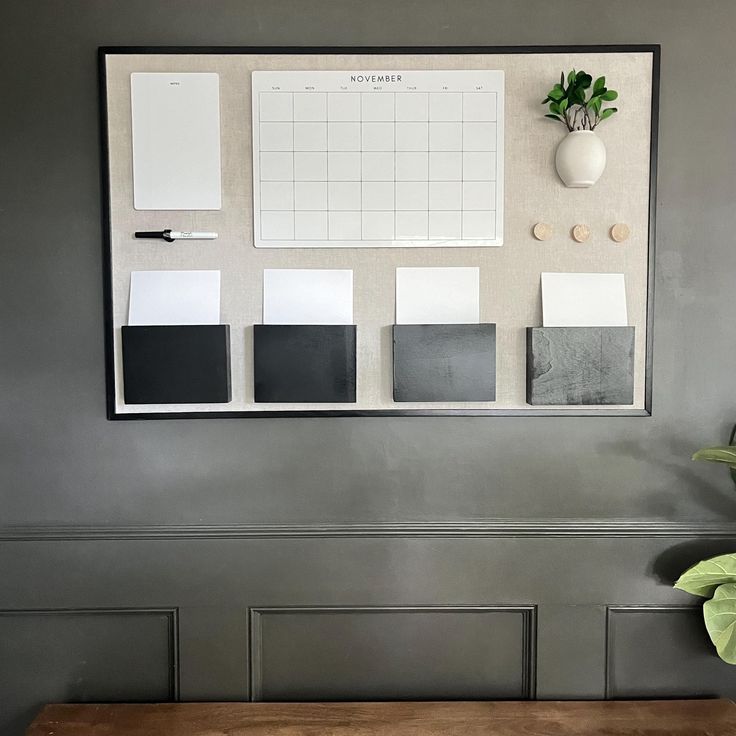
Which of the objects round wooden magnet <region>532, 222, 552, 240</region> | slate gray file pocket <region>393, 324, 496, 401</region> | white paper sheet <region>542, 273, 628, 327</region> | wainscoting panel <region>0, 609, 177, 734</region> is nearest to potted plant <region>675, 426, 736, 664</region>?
white paper sheet <region>542, 273, 628, 327</region>

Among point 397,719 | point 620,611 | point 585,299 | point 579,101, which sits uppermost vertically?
point 579,101

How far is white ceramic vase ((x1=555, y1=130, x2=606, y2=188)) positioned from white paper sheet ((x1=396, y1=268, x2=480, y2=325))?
0.34 m

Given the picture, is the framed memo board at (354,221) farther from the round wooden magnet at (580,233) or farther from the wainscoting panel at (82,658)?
the wainscoting panel at (82,658)

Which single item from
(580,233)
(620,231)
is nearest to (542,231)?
(580,233)

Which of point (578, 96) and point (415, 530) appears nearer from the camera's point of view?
point (578, 96)

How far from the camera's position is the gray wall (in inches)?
62.2

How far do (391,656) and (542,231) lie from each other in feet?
3.97

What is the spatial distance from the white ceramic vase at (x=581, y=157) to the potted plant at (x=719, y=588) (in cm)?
73

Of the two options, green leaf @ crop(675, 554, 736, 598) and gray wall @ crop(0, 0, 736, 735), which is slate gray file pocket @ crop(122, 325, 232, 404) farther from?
green leaf @ crop(675, 554, 736, 598)

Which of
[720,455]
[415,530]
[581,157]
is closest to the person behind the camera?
[720,455]

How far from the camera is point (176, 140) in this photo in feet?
5.06

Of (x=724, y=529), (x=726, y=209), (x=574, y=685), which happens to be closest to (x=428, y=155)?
(x=726, y=209)

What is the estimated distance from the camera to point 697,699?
5.28ft

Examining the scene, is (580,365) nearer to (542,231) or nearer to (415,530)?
(542,231)
